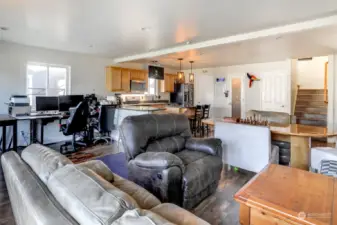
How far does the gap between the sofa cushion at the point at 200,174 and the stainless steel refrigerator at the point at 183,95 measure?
6249 millimetres

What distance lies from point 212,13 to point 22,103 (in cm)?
429

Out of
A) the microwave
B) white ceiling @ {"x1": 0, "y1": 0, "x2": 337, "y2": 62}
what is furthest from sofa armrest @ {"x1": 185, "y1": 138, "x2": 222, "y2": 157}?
the microwave

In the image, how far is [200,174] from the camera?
2.28m

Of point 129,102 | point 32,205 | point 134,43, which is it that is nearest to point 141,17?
point 134,43

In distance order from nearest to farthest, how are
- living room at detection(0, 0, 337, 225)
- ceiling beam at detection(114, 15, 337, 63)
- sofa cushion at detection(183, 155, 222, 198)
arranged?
living room at detection(0, 0, 337, 225) → sofa cushion at detection(183, 155, 222, 198) → ceiling beam at detection(114, 15, 337, 63)

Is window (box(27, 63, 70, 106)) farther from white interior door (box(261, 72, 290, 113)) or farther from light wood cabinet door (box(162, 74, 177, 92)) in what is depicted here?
white interior door (box(261, 72, 290, 113))

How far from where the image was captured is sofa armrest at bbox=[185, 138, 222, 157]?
2.75 meters

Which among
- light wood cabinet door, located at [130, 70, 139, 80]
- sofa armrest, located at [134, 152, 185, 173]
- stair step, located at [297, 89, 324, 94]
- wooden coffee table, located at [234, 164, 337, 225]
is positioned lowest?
wooden coffee table, located at [234, 164, 337, 225]

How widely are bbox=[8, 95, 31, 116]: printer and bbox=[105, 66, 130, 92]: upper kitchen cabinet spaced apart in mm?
2449

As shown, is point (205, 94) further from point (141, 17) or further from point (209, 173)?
point (209, 173)

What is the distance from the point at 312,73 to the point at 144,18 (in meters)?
7.23

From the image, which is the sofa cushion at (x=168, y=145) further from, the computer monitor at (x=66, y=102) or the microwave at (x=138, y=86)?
the microwave at (x=138, y=86)

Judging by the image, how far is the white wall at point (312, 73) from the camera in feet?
25.1

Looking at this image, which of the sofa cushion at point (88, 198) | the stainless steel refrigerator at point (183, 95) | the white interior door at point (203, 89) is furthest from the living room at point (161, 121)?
the stainless steel refrigerator at point (183, 95)
